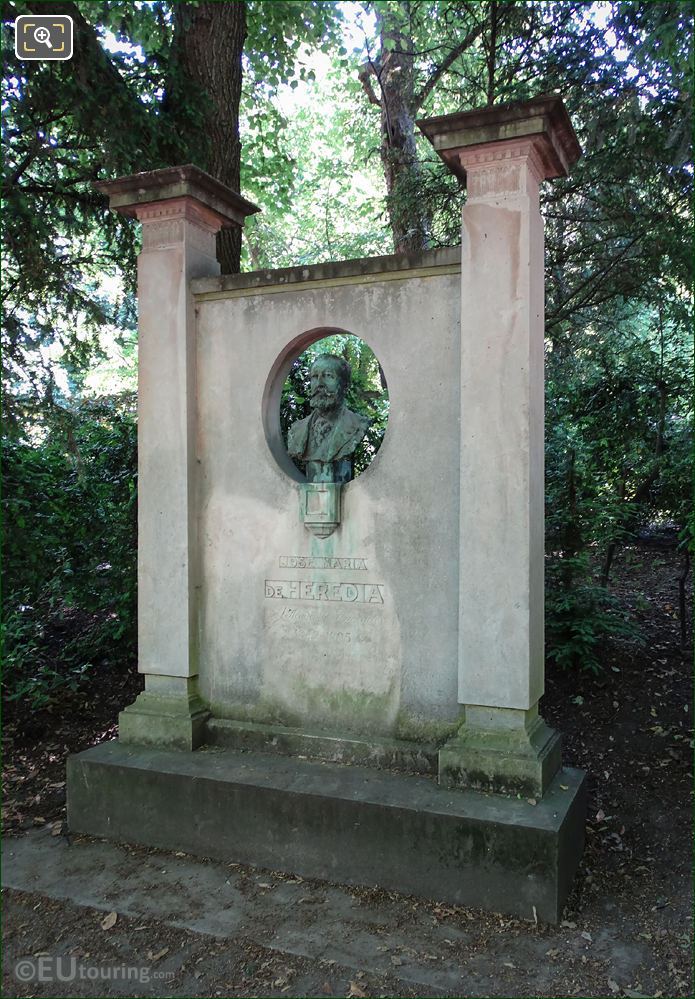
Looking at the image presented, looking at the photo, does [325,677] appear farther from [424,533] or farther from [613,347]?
[613,347]

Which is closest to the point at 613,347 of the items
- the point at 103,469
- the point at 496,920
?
the point at 103,469

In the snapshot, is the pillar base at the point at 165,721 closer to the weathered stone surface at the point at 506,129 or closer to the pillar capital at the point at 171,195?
the pillar capital at the point at 171,195

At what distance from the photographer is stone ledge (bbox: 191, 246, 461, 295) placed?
4.23m

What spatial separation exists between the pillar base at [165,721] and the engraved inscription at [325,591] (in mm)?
861

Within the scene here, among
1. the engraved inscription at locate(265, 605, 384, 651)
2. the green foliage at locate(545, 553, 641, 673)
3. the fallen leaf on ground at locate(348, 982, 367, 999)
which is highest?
the engraved inscription at locate(265, 605, 384, 651)

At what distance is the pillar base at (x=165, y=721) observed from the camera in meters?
4.68

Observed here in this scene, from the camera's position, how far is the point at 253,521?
4.74 meters

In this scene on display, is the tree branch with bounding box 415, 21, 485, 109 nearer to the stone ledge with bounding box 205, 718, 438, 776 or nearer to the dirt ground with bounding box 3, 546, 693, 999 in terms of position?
the stone ledge with bounding box 205, 718, 438, 776

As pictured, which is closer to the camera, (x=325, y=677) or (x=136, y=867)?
(x=136, y=867)

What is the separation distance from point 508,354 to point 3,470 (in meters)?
4.02

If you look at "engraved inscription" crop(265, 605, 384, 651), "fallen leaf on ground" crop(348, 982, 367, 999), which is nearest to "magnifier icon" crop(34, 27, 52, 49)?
"engraved inscription" crop(265, 605, 384, 651)

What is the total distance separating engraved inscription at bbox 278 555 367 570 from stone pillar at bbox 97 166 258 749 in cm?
64

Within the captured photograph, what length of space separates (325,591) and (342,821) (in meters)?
1.27

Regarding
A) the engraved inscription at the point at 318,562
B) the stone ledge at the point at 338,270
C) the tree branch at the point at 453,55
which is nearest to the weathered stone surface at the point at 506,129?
the stone ledge at the point at 338,270
